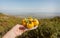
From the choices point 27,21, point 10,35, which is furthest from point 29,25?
point 10,35

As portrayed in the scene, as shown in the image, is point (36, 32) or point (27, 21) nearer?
point (36, 32)

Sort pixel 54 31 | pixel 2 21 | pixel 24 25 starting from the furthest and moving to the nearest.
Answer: pixel 2 21
pixel 24 25
pixel 54 31

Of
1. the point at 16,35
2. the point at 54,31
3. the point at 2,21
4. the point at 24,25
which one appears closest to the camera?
the point at 54,31

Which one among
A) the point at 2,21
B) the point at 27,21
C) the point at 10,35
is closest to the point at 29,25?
the point at 27,21

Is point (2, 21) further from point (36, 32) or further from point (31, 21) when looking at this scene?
point (36, 32)

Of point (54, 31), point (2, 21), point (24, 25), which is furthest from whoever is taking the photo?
point (2, 21)

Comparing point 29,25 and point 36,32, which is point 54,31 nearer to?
point 36,32

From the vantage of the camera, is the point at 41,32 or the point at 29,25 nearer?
the point at 41,32

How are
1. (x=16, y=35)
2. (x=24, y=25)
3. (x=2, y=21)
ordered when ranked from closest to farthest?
(x=16, y=35), (x=24, y=25), (x=2, y=21)
